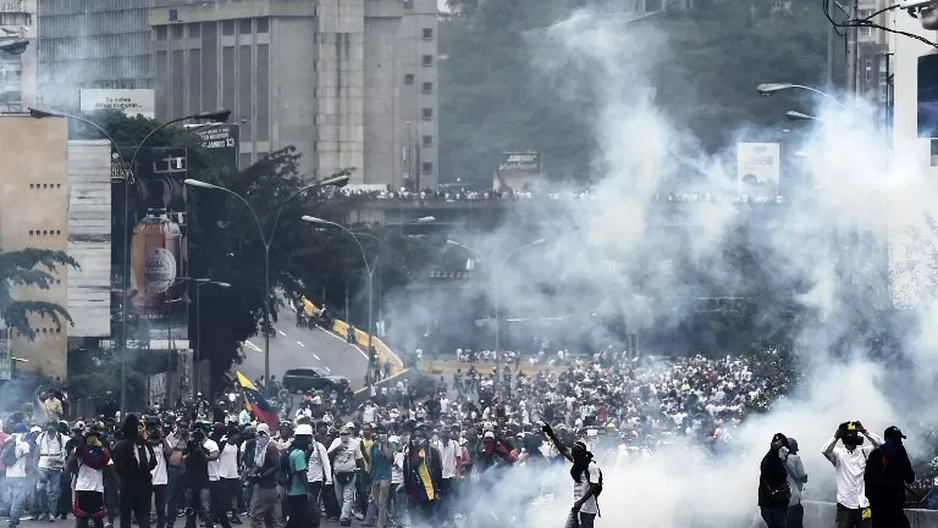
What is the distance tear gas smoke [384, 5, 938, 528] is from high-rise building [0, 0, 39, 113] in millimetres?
15829

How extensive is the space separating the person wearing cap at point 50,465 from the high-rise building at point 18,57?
21.6 meters

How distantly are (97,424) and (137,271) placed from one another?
93.7 feet

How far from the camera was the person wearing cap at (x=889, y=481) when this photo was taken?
2708 cm

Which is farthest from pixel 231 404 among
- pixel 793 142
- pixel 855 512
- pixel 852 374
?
pixel 793 142

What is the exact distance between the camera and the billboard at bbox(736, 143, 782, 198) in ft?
233

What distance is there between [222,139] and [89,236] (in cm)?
3701

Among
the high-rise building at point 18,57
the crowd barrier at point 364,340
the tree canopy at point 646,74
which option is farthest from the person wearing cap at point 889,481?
the tree canopy at point 646,74

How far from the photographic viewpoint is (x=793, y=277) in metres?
48.9

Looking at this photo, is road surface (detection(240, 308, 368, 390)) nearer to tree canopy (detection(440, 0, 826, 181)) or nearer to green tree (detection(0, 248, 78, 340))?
tree canopy (detection(440, 0, 826, 181))

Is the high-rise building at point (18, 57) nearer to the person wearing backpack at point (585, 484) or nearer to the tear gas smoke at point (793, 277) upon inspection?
the tear gas smoke at point (793, 277)

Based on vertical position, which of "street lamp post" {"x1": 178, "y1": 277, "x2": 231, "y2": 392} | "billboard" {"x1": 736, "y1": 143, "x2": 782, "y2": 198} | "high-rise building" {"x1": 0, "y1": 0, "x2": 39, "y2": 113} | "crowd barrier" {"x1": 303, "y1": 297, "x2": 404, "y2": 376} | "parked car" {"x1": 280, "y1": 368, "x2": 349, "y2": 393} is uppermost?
"high-rise building" {"x1": 0, "y1": 0, "x2": 39, "y2": 113}

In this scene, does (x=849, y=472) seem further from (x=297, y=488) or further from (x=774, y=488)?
(x=297, y=488)

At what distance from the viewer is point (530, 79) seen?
610 feet

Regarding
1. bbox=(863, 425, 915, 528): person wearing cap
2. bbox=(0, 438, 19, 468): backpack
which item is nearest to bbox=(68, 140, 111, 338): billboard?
bbox=(0, 438, 19, 468): backpack
